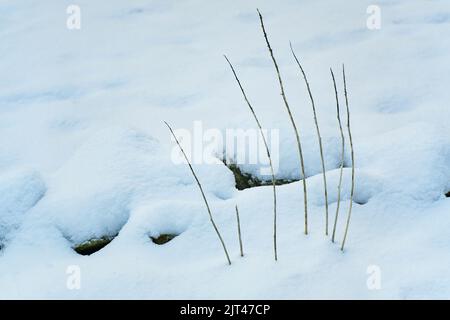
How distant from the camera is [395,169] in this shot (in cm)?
230

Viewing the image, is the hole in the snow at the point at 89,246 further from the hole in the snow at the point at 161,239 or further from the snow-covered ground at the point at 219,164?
the hole in the snow at the point at 161,239

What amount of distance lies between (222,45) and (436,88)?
1.95m

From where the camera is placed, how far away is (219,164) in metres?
2.55

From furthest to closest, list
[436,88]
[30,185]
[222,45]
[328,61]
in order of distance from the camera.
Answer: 1. [222,45]
2. [328,61]
3. [436,88]
4. [30,185]

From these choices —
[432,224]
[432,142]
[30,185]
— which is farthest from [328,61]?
[30,185]

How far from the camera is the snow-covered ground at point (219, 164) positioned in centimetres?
188

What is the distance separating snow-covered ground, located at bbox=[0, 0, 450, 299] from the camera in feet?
6.16

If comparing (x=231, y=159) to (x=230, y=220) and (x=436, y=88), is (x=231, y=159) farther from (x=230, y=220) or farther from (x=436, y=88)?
(x=436, y=88)

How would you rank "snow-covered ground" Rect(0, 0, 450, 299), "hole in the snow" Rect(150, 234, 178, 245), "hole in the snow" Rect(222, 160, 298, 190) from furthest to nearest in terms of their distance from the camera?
"hole in the snow" Rect(222, 160, 298, 190), "hole in the snow" Rect(150, 234, 178, 245), "snow-covered ground" Rect(0, 0, 450, 299)
